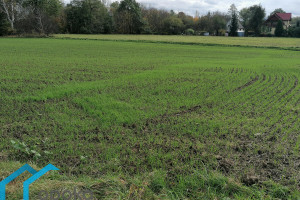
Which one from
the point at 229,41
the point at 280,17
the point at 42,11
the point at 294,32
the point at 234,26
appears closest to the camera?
the point at 229,41

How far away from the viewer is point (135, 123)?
6.34 meters

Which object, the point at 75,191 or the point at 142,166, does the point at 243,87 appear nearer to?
the point at 142,166

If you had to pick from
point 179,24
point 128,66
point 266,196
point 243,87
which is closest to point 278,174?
point 266,196

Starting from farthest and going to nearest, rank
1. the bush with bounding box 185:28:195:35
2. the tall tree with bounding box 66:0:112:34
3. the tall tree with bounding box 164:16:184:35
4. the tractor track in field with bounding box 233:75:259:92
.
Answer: the tall tree with bounding box 164:16:184:35
the bush with bounding box 185:28:195:35
the tall tree with bounding box 66:0:112:34
the tractor track in field with bounding box 233:75:259:92

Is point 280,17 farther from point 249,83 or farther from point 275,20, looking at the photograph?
point 249,83

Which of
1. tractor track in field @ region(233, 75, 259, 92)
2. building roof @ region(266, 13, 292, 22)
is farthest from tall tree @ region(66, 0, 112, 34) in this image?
tractor track in field @ region(233, 75, 259, 92)

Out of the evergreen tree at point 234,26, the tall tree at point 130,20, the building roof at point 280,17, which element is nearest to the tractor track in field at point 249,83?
the tall tree at point 130,20

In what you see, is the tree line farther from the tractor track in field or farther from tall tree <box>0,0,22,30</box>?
the tractor track in field

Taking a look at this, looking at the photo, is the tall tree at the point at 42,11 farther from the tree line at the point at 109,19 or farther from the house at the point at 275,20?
the house at the point at 275,20

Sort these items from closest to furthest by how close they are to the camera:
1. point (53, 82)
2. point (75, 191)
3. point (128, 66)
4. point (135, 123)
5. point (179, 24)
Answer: point (75, 191), point (135, 123), point (53, 82), point (128, 66), point (179, 24)

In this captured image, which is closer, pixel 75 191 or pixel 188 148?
pixel 75 191

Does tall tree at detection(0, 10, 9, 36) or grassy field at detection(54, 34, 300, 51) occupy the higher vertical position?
tall tree at detection(0, 10, 9, 36)

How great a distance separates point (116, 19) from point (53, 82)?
65.1 metres

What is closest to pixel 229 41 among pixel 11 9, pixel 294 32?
pixel 294 32
